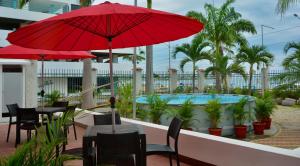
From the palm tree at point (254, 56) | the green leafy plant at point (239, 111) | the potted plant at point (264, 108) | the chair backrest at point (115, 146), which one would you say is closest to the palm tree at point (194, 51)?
the palm tree at point (254, 56)

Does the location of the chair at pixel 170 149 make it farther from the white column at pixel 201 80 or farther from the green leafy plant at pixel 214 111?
the white column at pixel 201 80

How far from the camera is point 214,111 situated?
8102mm

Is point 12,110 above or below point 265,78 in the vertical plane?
below

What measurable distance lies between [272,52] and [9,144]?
14608 millimetres

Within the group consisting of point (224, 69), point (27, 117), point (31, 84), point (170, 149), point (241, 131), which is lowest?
point (241, 131)

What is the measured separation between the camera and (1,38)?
25188mm

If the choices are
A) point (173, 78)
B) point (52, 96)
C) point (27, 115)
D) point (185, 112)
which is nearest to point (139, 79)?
→ point (173, 78)

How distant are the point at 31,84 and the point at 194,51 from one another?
33.7 ft

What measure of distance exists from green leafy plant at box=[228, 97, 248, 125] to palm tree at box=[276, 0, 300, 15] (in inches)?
111

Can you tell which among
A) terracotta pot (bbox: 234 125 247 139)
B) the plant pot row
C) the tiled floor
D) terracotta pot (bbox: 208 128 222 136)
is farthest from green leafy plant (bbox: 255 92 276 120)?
the tiled floor

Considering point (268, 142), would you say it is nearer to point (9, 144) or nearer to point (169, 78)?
point (9, 144)

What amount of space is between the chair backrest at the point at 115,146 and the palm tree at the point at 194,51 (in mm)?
14742

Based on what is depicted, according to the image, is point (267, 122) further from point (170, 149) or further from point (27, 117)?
point (27, 117)

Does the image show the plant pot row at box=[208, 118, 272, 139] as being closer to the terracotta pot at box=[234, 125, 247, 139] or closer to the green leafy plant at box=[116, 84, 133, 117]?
the terracotta pot at box=[234, 125, 247, 139]
